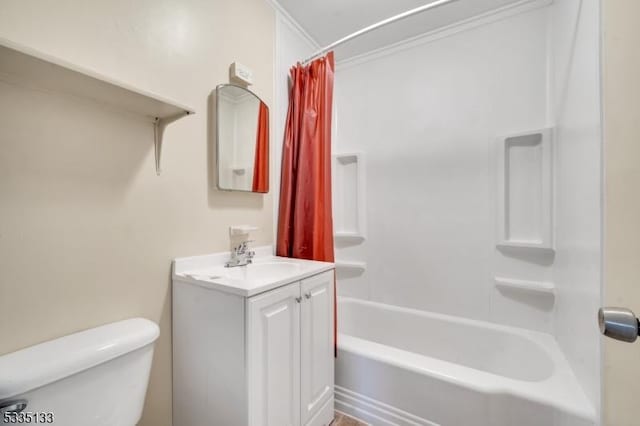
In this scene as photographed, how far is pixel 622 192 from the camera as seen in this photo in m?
0.74

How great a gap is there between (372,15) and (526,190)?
158 cm

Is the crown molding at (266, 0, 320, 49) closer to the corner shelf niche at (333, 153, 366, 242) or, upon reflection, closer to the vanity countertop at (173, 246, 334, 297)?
the corner shelf niche at (333, 153, 366, 242)

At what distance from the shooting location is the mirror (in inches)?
55.5

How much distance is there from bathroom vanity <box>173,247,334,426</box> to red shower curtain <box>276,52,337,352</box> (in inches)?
14.8

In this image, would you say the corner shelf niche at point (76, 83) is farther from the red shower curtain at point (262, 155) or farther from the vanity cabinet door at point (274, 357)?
the vanity cabinet door at point (274, 357)

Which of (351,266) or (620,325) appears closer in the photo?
(620,325)

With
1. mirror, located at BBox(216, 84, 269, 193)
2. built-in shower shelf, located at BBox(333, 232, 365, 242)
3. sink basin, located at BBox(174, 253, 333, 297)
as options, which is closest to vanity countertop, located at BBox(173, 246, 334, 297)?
sink basin, located at BBox(174, 253, 333, 297)

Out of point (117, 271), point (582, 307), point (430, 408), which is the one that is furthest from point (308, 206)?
point (582, 307)

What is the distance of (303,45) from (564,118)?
1818mm

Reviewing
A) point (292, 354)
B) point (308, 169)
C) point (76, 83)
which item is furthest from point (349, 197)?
point (76, 83)

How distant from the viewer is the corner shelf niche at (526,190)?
1.57 metres

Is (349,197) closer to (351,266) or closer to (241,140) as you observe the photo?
(351,266)

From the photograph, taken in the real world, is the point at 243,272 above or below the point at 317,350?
above

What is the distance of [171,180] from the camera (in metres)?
1.20
